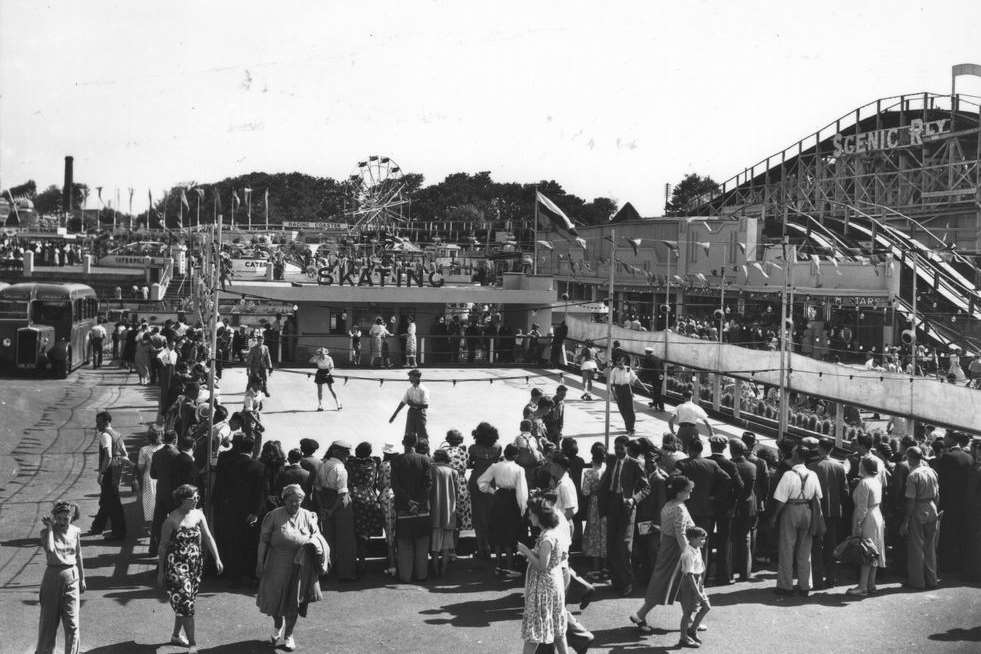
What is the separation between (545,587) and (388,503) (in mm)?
3419

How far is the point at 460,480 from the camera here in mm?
11359

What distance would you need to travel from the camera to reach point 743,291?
40719 millimetres

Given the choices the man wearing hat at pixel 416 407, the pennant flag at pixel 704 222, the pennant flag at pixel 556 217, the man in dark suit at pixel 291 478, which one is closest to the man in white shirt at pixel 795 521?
the man in dark suit at pixel 291 478

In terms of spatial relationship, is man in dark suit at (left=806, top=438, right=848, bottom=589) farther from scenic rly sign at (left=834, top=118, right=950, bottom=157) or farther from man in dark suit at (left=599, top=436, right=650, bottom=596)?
scenic rly sign at (left=834, top=118, right=950, bottom=157)

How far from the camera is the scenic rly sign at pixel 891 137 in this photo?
180 ft

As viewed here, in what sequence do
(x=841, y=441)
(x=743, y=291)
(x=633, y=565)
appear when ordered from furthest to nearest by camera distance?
(x=743, y=291)
(x=841, y=441)
(x=633, y=565)

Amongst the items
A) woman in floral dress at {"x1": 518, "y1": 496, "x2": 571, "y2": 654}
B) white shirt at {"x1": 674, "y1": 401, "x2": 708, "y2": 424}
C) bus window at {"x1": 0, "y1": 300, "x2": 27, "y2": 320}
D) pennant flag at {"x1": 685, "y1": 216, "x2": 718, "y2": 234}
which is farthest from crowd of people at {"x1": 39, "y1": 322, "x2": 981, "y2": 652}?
pennant flag at {"x1": 685, "y1": 216, "x2": 718, "y2": 234}

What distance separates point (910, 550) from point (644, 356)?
45.6ft

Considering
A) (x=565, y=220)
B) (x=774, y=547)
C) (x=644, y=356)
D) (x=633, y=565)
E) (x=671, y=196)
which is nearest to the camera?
(x=633, y=565)

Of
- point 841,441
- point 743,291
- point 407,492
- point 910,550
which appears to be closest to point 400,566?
point 407,492

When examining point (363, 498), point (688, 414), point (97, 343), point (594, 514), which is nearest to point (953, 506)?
point (688, 414)

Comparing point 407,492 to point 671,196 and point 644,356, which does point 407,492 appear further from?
point 671,196

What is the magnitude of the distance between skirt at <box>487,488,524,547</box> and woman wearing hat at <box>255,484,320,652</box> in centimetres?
245

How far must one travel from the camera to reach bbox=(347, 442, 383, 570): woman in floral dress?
1070 cm
